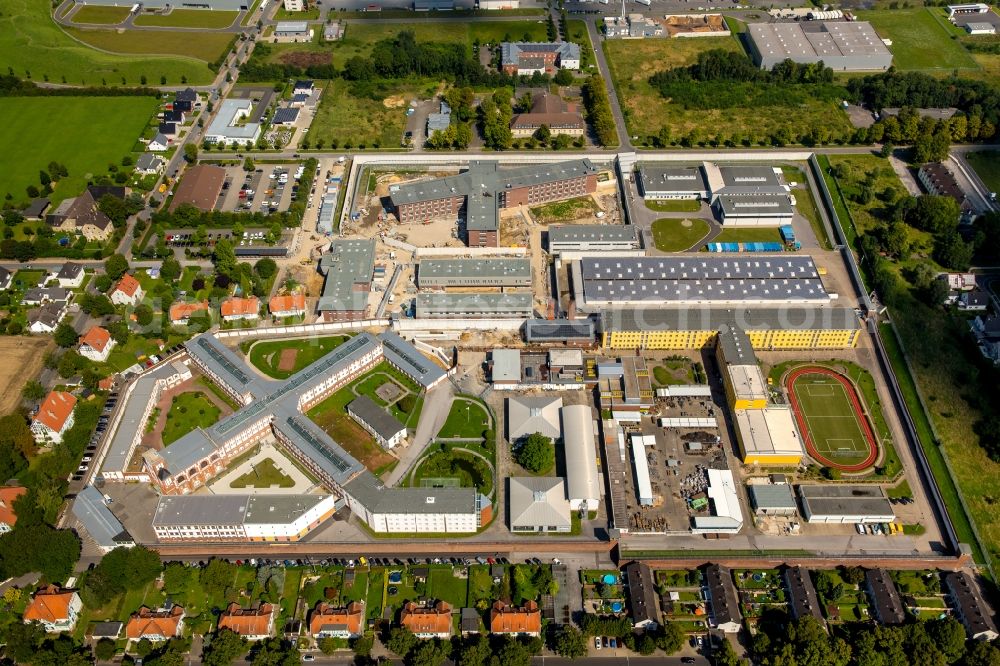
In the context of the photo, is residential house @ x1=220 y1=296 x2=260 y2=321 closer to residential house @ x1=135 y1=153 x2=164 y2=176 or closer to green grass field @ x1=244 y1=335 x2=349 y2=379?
green grass field @ x1=244 y1=335 x2=349 y2=379

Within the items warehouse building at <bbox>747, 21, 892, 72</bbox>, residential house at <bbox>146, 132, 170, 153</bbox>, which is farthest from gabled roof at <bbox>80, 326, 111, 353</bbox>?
warehouse building at <bbox>747, 21, 892, 72</bbox>

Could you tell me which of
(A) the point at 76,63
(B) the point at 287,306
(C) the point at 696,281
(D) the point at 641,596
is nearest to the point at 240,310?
(B) the point at 287,306

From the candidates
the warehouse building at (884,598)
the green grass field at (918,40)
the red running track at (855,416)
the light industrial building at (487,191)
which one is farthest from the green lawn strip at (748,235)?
the green grass field at (918,40)

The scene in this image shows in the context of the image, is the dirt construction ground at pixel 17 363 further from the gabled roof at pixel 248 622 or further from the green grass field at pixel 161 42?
the green grass field at pixel 161 42

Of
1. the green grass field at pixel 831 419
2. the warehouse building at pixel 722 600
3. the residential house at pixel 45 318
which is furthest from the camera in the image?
the residential house at pixel 45 318

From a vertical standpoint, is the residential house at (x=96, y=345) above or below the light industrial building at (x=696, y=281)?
below

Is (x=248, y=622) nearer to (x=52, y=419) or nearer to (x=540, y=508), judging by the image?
(x=540, y=508)
